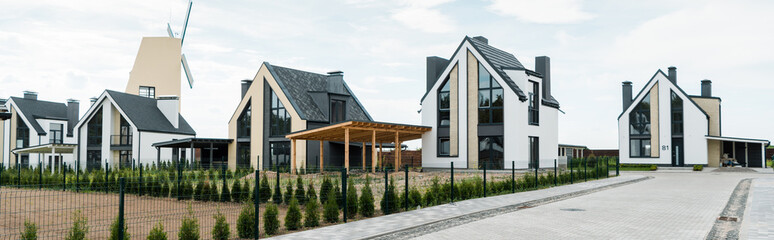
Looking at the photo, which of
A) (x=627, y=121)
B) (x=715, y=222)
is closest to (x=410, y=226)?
(x=715, y=222)

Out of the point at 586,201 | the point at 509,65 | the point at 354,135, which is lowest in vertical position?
the point at 586,201

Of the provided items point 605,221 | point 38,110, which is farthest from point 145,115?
point 605,221

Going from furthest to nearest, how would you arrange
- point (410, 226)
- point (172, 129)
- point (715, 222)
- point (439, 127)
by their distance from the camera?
1. point (172, 129)
2. point (439, 127)
3. point (715, 222)
4. point (410, 226)

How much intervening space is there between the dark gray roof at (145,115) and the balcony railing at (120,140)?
146 cm

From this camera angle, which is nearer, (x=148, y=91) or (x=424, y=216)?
(x=424, y=216)

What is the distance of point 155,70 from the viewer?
56500 mm

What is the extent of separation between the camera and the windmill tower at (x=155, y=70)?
5584cm

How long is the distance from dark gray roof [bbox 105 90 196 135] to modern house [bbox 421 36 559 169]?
752 inches

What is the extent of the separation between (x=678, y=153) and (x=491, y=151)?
21.7m

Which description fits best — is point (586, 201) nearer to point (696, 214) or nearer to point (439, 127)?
point (696, 214)

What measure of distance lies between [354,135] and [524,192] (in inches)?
497

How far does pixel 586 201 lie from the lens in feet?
56.5

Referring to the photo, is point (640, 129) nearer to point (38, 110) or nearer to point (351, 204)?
point (351, 204)

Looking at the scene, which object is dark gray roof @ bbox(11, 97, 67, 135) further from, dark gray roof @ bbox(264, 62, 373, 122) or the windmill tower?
dark gray roof @ bbox(264, 62, 373, 122)
